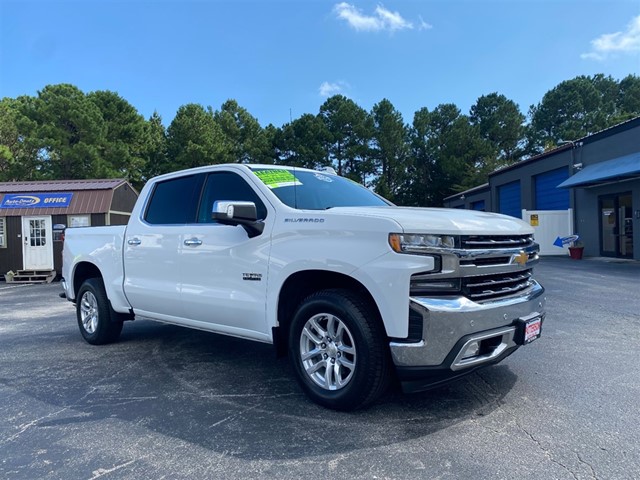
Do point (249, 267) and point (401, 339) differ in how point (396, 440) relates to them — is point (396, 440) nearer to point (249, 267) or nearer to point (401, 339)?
point (401, 339)

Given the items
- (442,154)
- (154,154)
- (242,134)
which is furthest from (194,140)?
(442,154)

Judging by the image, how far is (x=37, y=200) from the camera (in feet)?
58.3

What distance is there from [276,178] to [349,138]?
134 ft

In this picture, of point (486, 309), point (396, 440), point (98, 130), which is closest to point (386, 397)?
point (396, 440)

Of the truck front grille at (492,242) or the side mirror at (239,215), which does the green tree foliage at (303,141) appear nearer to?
the side mirror at (239,215)

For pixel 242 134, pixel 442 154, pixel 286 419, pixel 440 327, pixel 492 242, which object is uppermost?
pixel 242 134

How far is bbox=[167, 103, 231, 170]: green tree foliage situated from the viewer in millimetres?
32656

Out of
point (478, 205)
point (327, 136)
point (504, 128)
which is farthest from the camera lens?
point (504, 128)

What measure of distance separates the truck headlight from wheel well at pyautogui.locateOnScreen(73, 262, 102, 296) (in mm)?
4407

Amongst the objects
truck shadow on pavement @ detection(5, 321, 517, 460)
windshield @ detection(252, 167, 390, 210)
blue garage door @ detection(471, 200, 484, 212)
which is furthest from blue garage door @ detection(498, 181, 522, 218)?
truck shadow on pavement @ detection(5, 321, 517, 460)

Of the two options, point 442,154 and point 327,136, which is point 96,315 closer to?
point 327,136

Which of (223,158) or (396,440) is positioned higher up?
(223,158)

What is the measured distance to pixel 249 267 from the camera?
3.97 meters

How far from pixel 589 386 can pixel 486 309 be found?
172cm
